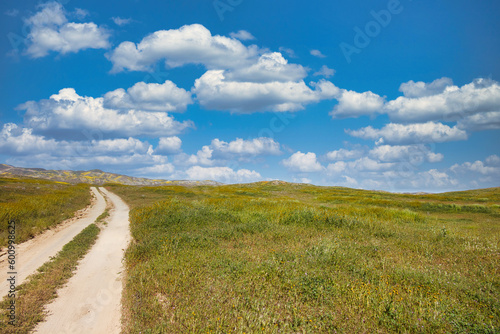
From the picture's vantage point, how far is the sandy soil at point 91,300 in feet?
22.2

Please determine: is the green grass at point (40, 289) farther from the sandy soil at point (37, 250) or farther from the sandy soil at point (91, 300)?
the sandy soil at point (37, 250)

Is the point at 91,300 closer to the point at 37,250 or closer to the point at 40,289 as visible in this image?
the point at 40,289

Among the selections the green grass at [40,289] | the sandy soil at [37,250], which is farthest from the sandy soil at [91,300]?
the sandy soil at [37,250]

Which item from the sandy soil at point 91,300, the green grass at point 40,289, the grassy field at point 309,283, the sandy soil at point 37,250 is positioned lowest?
the sandy soil at point 37,250

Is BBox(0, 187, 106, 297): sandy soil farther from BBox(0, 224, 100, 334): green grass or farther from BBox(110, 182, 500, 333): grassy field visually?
BBox(110, 182, 500, 333): grassy field

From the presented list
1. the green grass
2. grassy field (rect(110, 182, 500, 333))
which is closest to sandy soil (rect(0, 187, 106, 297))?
the green grass

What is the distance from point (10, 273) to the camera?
10195 millimetres

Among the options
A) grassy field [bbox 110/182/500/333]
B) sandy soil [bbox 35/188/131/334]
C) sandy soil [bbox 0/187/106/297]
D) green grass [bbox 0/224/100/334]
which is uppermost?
grassy field [bbox 110/182/500/333]

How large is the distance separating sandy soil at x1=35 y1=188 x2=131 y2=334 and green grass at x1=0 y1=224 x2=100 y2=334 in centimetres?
25

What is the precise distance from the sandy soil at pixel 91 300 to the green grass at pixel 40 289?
25cm

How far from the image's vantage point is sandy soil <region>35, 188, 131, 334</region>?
678 centimetres

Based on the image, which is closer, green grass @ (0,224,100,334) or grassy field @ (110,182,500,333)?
grassy field @ (110,182,500,333)

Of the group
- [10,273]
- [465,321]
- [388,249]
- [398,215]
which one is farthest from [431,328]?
[398,215]

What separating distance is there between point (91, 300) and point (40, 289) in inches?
78.1
